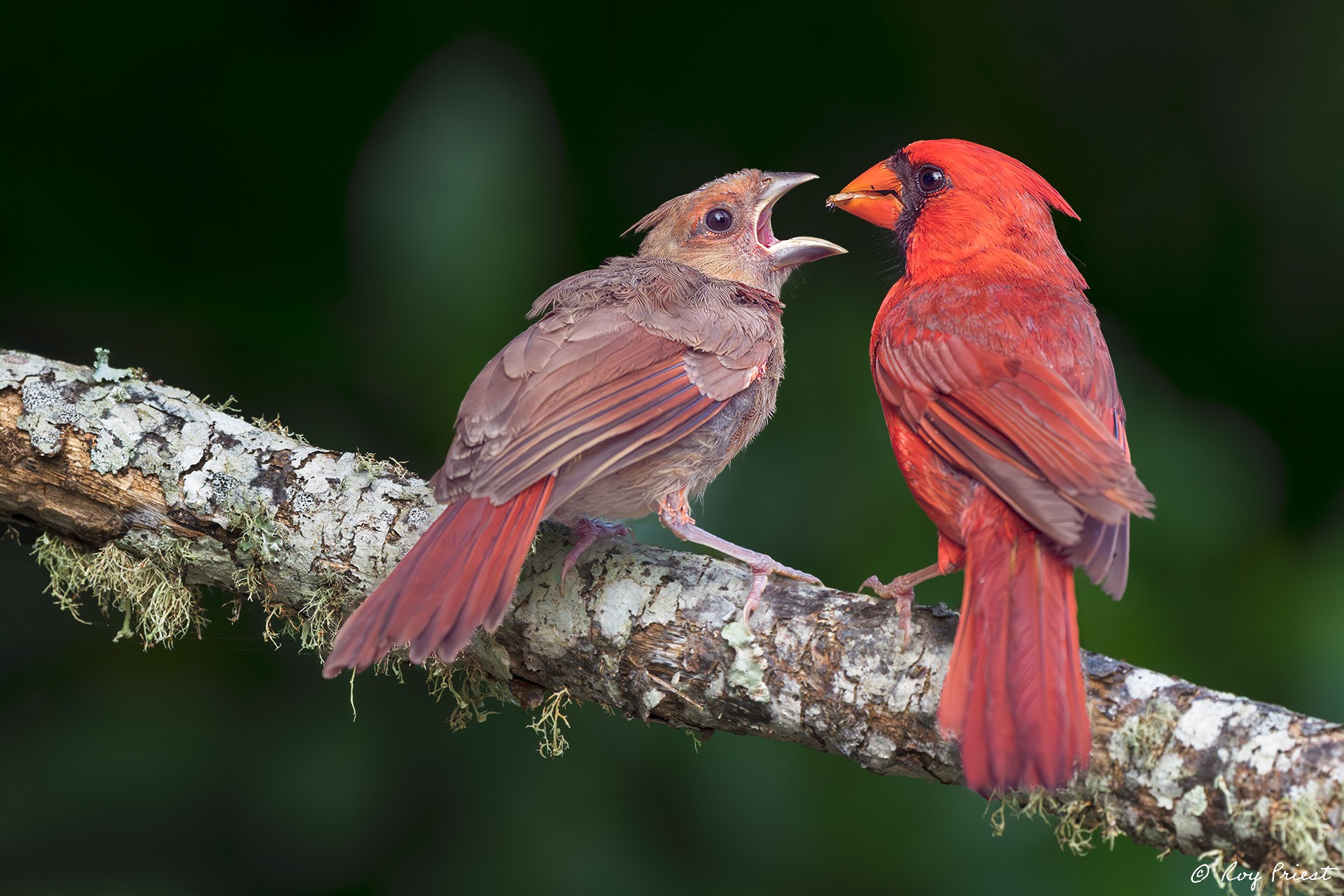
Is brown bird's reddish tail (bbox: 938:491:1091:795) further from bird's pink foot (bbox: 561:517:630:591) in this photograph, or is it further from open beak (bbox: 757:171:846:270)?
open beak (bbox: 757:171:846:270)

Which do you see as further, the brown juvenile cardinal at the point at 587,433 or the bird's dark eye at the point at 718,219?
the bird's dark eye at the point at 718,219

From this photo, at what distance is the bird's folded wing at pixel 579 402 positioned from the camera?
8.07 ft

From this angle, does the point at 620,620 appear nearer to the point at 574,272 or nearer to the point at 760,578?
the point at 760,578

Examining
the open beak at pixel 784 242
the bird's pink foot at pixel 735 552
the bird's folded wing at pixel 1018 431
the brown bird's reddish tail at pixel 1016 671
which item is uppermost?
the open beak at pixel 784 242

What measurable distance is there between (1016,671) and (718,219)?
Answer: 6.35ft

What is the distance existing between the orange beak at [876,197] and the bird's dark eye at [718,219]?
13.5 inches

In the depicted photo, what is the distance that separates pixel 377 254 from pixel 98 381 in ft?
3.59

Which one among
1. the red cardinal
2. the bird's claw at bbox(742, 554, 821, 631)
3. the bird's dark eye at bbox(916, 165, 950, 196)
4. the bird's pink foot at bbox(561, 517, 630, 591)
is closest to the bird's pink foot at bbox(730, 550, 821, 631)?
the bird's claw at bbox(742, 554, 821, 631)

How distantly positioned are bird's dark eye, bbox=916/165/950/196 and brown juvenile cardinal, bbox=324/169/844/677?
321mm

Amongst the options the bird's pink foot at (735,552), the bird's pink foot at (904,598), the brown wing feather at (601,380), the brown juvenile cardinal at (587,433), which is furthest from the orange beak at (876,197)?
the bird's pink foot at (904,598)

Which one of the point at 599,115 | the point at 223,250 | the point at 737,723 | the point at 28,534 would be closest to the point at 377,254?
the point at 223,250

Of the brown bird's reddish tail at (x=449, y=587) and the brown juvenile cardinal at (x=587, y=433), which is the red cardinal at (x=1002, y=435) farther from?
the brown bird's reddish tail at (x=449, y=587)

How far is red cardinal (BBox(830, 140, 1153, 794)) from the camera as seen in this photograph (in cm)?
206

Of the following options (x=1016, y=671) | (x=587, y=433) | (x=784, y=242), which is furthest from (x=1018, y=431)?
(x=784, y=242)
